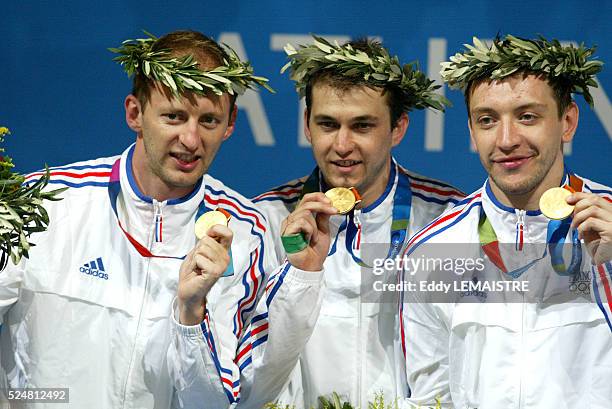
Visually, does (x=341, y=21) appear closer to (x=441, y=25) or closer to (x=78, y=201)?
(x=441, y=25)

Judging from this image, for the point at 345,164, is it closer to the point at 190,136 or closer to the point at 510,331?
the point at 190,136

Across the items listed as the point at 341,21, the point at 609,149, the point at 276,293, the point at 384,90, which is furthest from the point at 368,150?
the point at 609,149

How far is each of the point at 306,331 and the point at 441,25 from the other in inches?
74.1

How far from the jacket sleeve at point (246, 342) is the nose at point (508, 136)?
0.83 metres

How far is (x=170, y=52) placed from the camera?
14.4ft

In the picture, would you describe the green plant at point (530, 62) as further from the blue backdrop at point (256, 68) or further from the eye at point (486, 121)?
the blue backdrop at point (256, 68)

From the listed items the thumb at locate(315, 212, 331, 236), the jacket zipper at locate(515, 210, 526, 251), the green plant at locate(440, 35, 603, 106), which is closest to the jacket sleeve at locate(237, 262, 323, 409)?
the thumb at locate(315, 212, 331, 236)

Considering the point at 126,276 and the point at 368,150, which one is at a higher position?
the point at 368,150

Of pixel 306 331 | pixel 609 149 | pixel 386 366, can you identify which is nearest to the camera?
pixel 306 331

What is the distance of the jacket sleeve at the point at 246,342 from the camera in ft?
13.5

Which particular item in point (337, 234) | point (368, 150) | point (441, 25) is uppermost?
point (441, 25)

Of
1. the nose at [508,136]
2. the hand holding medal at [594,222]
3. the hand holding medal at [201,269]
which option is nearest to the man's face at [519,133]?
the nose at [508,136]

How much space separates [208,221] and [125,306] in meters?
0.47

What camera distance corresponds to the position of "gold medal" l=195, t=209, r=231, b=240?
4.14 metres
